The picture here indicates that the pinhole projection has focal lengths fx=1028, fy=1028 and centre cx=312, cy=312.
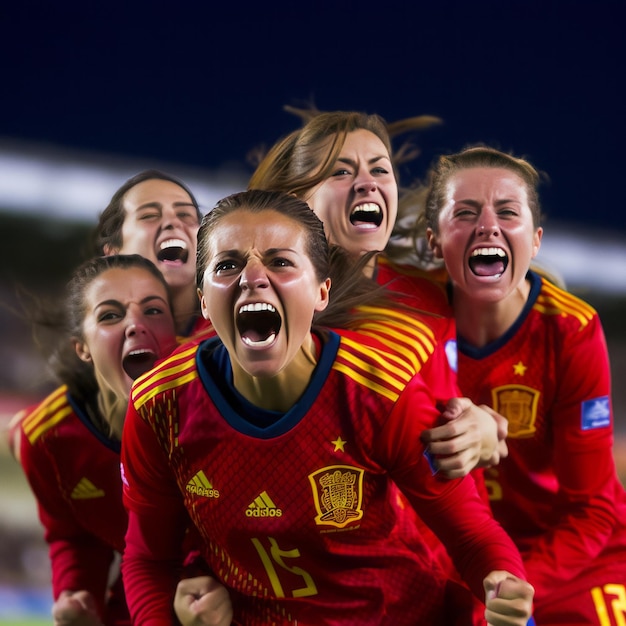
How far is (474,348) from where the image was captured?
2.76 m

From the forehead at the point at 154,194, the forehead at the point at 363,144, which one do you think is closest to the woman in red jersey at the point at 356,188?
the forehead at the point at 363,144

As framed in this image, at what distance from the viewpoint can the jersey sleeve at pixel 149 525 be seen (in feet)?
7.49

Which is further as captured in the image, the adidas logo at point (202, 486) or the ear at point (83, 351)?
the ear at point (83, 351)

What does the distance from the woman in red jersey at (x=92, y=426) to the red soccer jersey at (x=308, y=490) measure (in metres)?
0.18

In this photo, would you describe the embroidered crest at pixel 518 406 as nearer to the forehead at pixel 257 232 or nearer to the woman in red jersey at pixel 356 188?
the woman in red jersey at pixel 356 188

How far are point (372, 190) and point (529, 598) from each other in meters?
1.07

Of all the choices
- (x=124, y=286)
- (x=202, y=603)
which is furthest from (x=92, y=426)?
(x=202, y=603)

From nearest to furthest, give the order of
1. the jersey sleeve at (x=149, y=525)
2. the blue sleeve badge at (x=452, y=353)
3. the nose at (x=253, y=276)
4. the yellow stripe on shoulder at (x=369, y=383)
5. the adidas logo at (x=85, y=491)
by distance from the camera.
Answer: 1. the nose at (x=253, y=276)
2. the yellow stripe on shoulder at (x=369, y=383)
3. the jersey sleeve at (x=149, y=525)
4. the blue sleeve badge at (x=452, y=353)
5. the adidas logo at (x=85, y=491)

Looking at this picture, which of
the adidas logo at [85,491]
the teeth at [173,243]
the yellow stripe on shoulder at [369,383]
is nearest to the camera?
the yellow stripe on shoulder at [369,383]

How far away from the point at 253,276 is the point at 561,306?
1032 mm

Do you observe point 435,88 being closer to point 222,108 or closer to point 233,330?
point 222,108

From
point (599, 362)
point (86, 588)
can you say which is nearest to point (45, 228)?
point (86, 588)

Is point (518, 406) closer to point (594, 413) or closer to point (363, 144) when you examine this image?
point (594, 413)

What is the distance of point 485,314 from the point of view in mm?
2738
